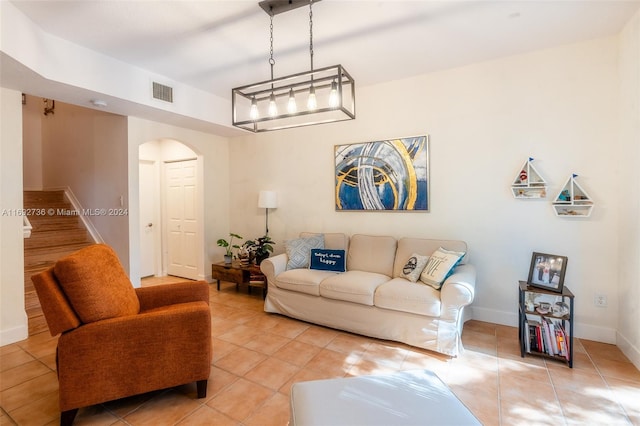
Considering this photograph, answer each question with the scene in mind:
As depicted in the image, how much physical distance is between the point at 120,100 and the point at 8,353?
8.25ft

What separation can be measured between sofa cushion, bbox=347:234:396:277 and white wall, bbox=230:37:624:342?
0.88ft

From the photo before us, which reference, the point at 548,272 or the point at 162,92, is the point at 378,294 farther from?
the point at 162,92

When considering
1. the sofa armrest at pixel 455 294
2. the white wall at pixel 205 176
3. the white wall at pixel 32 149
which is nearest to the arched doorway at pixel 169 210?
the white wall at pixel 205 176

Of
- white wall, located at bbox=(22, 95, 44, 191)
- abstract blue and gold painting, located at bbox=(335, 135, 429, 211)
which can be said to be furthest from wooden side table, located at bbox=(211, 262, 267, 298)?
white wall, located at bbox=(22, 95, 44, 191)

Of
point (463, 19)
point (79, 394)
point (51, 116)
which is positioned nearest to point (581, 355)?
point (463, 19)

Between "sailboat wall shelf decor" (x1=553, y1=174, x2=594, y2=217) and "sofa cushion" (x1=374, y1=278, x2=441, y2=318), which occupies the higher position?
"sailboat wall shelf decor" (x1=553, y1=174, x2=594, y2=217)

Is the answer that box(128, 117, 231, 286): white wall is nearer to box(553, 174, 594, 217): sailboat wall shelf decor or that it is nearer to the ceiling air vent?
the ceiling air vent

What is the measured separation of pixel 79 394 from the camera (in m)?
1.72

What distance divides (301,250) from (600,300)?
2.90 m

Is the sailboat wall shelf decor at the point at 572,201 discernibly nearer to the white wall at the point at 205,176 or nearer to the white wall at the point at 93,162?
the white wall at the point at 205,176

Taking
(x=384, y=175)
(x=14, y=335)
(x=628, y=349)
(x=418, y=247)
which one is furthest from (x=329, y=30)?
(x=14, y=335)

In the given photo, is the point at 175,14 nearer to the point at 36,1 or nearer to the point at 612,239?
the point at 36,1

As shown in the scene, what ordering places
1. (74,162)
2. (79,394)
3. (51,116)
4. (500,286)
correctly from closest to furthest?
(79,394), (500,286), (74,162), (51,116)

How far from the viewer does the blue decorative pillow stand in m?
3.41
